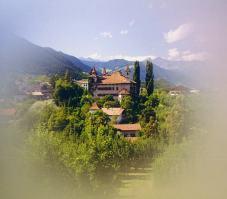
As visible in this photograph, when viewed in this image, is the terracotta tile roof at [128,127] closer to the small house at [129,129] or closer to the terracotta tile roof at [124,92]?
the small house at [129,129]

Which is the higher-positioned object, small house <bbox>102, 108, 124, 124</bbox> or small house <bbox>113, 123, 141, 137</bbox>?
small house <bbox>102, 108, 124, 124</bbox>

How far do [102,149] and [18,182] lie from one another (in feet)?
15.0

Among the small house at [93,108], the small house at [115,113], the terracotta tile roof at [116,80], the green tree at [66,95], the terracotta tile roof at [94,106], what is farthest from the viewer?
the terracotta tile roof at [116,80]

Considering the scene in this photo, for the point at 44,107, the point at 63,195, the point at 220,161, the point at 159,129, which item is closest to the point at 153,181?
the point at 220,161

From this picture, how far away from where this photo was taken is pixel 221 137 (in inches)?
242

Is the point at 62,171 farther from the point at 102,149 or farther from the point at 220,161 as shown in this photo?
the point at 102,149

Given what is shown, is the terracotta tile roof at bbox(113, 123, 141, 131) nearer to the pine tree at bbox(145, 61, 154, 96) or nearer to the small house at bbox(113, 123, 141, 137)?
the small house at bbox(113, 123, 141, 137)

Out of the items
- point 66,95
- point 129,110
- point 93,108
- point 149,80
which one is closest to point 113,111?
point 129,110

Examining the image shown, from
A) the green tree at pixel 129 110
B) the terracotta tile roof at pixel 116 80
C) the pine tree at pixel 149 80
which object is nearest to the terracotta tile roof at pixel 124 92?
the terracotta tile roof at pixel 116 80

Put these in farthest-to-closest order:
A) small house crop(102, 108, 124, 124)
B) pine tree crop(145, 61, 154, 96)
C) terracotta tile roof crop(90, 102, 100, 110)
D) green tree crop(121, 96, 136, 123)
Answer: pine tree crop(145, 61, 154, 96), green tree crop(121, 96, 136, 123), terracotta tile roof crop(90, 102, 100, 110), small house crop(102, 108, 124, 124)

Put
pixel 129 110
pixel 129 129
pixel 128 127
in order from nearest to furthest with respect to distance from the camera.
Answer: pixel 129 129 → pixel 128 127 → pixel 129 110

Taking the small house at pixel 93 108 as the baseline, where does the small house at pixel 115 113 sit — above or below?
below

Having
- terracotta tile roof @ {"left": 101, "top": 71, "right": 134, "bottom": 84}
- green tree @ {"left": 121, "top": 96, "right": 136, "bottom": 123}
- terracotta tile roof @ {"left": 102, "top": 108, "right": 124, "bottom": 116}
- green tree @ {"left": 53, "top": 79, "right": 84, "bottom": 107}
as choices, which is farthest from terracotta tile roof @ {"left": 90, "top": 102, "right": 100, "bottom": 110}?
terracotta tile roof @ {"left": 101, "top": 71, "right": 134, "bottom": 84}

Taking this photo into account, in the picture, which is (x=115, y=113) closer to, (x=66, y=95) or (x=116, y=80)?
(x=66, y=95)
